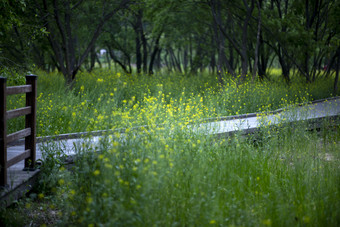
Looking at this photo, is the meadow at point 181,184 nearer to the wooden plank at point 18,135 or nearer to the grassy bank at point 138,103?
the grassy bank at point 138,103

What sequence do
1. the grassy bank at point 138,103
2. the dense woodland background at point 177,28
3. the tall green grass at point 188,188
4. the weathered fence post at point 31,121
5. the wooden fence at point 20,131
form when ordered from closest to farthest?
the tall green grass at point 188,188 → the wooden fence at point 20,131 → the weathered fence post at point 31,121 → the grassy bank at point 138,103 → the dense woodland background at point 177,28

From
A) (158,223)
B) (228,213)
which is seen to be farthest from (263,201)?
(158,223)

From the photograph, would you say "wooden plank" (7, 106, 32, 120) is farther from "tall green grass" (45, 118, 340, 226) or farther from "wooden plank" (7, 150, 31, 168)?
"tall green grass" (45, 118, 340, 226)

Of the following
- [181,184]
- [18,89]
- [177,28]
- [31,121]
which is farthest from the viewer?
[177,28]

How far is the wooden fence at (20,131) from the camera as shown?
4.22 metres

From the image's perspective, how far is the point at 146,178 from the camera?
3.28 meters

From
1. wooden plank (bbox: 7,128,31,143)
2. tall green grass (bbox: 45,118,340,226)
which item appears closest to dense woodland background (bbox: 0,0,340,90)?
wooden plank (bbox: 7,128,31,143)

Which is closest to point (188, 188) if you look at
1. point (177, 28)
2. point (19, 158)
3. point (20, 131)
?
point (19, 158)

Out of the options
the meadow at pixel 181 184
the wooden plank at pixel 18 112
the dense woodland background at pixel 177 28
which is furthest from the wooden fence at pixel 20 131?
the dense woodland background at pixel 177 28

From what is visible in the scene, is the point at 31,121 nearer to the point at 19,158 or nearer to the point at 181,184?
the point at 19,158

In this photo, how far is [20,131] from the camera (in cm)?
472

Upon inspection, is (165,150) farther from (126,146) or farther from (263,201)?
(263,201)

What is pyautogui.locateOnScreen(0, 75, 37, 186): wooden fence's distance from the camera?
4223 mm

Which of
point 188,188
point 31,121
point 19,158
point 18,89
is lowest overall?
point 188,188
